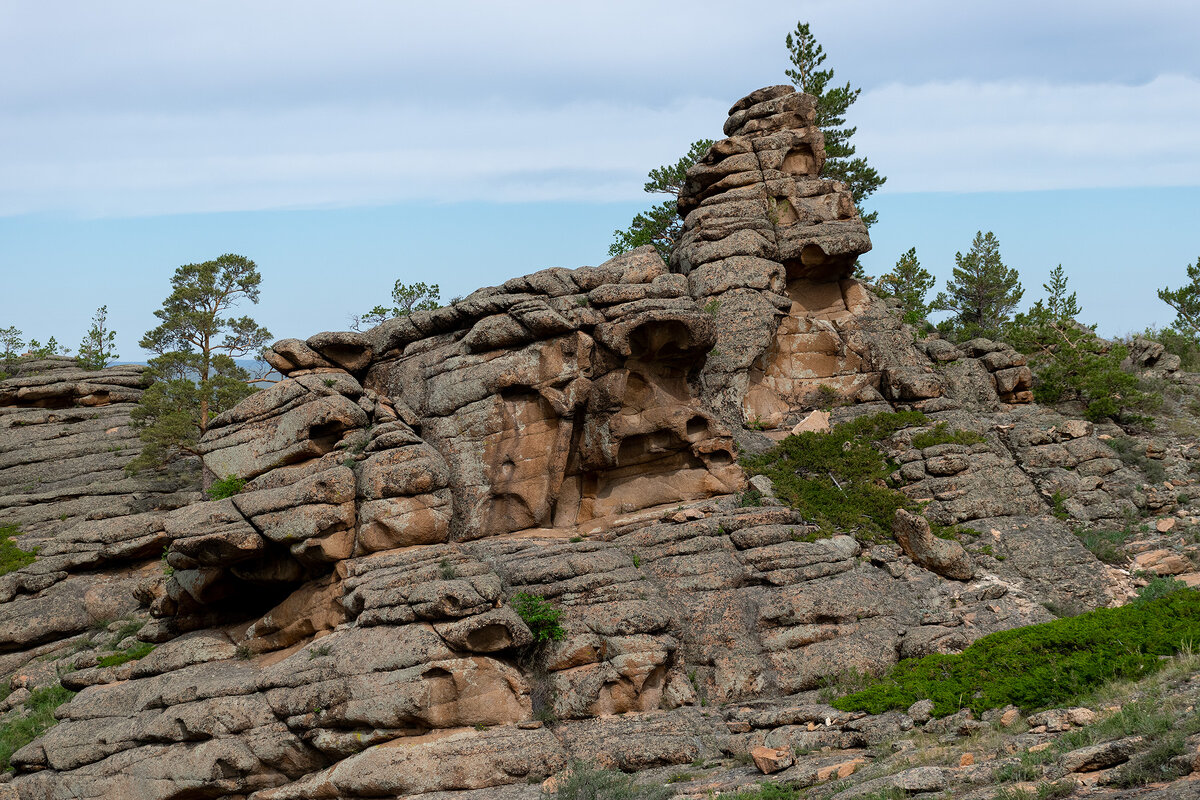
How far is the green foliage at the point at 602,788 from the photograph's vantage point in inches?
781

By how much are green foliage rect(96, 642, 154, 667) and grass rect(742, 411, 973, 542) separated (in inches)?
914

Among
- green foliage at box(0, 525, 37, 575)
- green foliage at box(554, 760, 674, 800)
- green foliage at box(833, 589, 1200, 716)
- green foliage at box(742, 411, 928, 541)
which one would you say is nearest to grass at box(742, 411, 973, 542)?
green foliage at box(742, 411, 928, 541)

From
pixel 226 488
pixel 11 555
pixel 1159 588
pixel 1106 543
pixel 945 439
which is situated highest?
pixel 945 439

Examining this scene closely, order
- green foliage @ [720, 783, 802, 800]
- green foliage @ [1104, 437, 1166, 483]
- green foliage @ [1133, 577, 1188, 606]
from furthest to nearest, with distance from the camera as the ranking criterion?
green foliage @ [1104, 437, 1166, 483] < green foliage @ [1133, 577, 1188, 606] < green foliage @ [720, 783, 802, 800]

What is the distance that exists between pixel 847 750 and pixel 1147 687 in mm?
6483

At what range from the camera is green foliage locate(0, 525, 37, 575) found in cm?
3950

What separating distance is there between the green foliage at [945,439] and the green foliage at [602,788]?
20497 millimetres

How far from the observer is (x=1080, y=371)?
136ft

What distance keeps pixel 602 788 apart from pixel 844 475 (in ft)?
63.0

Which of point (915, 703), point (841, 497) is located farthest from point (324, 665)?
point (841, 497)

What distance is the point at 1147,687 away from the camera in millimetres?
18031

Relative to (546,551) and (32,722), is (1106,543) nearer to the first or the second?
(546,551)

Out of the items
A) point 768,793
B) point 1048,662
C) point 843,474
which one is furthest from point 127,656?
point 1048,662

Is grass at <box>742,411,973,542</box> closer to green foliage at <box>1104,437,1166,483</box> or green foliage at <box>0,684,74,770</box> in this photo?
green foliage at <box>1104,437,1166,483</box>
